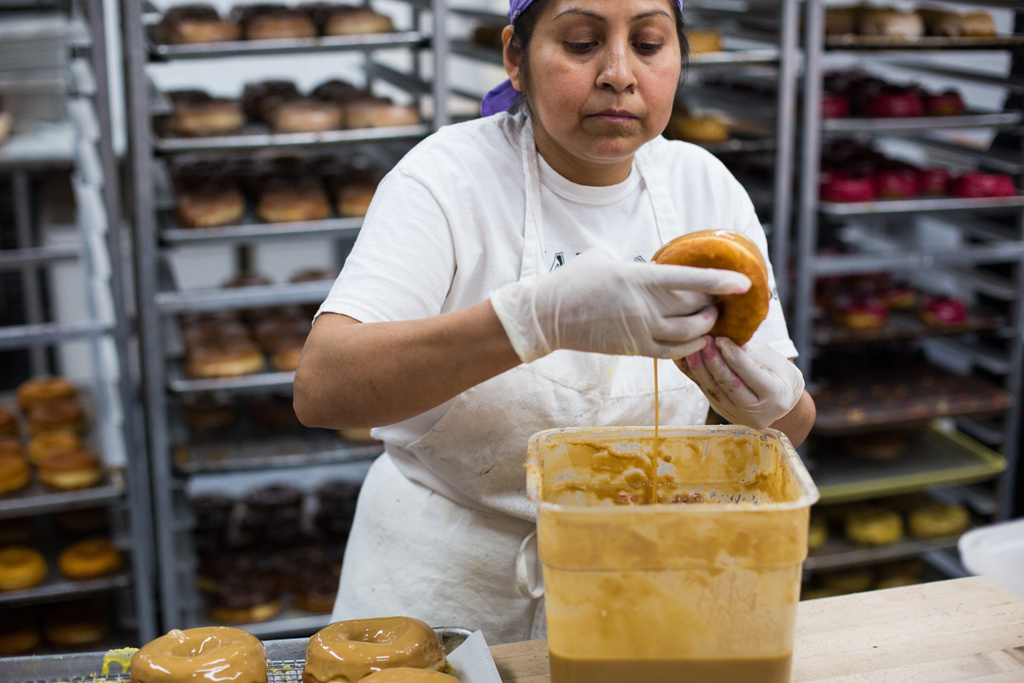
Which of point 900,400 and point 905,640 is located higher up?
point 905,640

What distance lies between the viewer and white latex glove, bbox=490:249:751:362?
3.41 feet

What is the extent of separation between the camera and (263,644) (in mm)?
1222

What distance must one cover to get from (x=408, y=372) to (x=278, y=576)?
222 cm

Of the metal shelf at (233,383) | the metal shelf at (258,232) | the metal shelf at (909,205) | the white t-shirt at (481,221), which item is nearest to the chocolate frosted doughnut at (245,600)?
the metal shelf at (233,383)

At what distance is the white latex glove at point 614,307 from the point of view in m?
1.04

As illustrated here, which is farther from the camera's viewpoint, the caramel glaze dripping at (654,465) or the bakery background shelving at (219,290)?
the bakery background shelving at (219,290)

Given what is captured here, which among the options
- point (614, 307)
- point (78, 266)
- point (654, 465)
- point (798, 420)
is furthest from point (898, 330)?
point (78, 266)

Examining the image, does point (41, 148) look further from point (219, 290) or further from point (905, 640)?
point (905, 640)

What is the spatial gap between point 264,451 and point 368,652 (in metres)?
2.10

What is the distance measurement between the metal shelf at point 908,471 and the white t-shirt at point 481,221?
1952 mm

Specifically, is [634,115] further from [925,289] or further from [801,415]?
[925,289]

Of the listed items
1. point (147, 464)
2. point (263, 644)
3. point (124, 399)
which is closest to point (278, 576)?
point (147, 464)

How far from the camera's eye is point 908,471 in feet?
11.3

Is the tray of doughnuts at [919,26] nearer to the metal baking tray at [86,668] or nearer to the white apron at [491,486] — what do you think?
the white apron at [491,486]
